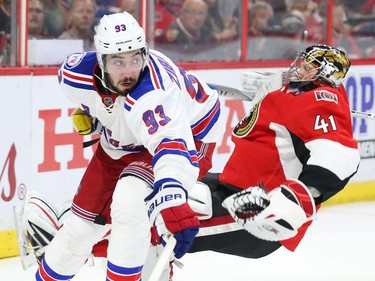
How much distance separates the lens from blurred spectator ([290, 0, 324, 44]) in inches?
272

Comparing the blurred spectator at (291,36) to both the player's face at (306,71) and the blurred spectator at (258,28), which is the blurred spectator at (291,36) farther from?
the player's face at (306,71)

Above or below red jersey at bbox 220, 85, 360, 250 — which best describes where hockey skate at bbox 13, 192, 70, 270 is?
below

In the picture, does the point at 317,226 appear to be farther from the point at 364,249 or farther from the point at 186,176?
the point at 186,176

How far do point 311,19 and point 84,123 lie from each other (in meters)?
3.28

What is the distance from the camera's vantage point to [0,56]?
5180 mm

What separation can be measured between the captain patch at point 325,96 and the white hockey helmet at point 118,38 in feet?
2.07

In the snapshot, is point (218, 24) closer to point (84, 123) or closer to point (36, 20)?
point (36, 20)

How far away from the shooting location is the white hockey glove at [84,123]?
3.97 metres

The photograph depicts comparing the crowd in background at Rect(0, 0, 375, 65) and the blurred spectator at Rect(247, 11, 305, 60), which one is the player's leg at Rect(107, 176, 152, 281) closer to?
the crowd in background at Rect(0, 0, 375, 65)

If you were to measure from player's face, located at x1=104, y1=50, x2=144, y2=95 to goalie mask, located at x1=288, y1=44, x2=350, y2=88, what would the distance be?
0.69 m

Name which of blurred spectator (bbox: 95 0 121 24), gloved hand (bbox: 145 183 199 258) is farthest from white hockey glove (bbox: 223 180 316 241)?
blurred spectator (bbox: 95 0 121 24)

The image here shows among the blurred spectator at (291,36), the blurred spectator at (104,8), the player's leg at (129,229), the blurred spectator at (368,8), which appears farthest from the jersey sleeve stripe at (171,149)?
the blurred spectator at (368,8)

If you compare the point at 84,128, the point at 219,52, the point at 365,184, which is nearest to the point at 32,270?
the point at 84,128

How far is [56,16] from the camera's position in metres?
5.42
